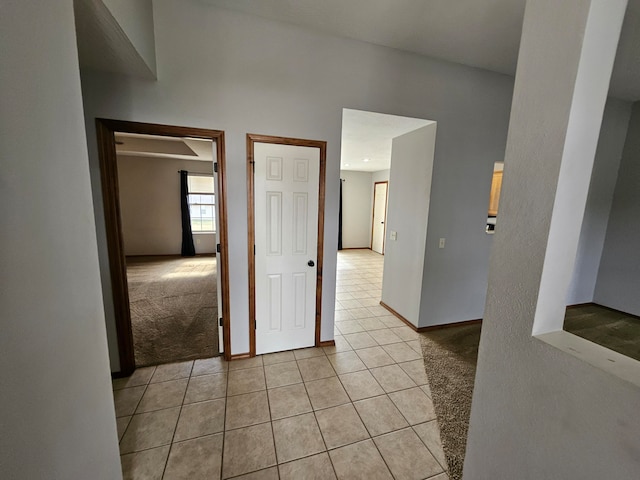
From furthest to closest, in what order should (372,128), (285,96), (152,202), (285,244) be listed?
1. (152,202)
2. (372,128)
3. (285,244)
4. (285,96)

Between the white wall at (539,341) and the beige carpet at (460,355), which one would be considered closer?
the white wall at (539,341)

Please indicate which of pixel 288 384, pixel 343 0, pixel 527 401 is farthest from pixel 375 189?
pixel 527 401

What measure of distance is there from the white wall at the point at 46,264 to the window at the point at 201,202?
5716 mm

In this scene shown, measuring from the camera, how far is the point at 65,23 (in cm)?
80

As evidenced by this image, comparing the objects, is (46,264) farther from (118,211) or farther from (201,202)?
(201,202)

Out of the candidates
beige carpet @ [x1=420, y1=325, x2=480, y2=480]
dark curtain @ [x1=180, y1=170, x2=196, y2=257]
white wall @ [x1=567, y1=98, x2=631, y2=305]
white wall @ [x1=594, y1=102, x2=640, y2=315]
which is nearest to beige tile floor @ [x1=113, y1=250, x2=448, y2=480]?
beige carpet @ [x1=420, y1=325, x2=480, y2=480]

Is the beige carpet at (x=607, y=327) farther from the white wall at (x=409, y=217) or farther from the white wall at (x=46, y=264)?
the white wall at (x=46, y=264)

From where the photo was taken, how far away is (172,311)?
3.35 m

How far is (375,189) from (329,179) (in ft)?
18.1

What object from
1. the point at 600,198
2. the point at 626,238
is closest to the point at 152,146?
the point at 600,198

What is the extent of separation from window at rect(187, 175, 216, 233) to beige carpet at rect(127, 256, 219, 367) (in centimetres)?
132

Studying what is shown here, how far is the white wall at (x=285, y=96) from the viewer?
6.20 ft

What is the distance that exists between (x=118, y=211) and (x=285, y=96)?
5.46 feet

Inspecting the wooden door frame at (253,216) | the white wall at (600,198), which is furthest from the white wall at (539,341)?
the white wall at (600,198)
